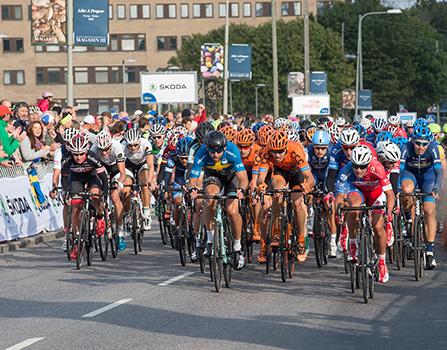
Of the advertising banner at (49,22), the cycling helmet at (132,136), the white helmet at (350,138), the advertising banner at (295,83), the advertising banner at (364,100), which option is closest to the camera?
the white helmet at (350,138)

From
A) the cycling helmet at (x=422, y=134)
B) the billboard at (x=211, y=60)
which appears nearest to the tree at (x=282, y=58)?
the billboard at (x=211, y=60)

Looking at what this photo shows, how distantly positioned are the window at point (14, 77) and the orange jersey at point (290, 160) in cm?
11876

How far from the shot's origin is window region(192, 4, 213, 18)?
5517 inches

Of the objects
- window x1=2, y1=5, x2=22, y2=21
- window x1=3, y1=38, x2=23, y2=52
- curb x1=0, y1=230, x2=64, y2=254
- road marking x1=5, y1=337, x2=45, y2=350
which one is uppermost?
window x1=2, y1=5, x2=22, y2=21

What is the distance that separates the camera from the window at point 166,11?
457ft

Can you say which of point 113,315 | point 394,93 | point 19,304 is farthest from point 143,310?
point 394,93

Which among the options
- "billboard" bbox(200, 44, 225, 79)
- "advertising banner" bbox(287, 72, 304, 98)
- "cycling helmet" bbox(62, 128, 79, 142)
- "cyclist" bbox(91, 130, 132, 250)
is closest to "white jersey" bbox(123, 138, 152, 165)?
"cyclist" bbox(91, 130, 132, 250)

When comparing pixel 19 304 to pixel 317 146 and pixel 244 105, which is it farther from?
pixel 244 105

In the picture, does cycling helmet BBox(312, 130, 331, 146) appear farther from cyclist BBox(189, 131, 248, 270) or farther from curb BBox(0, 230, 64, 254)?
curb BBox(0, 230, 64, 254)

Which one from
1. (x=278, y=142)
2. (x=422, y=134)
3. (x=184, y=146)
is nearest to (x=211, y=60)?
(x=184, y=146)

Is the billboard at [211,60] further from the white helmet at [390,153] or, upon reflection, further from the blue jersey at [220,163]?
the blue jersey at [220,163]

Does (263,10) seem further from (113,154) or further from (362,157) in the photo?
(362,157)

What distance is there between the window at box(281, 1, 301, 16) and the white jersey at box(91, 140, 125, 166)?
398ft

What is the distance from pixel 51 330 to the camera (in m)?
11.8
